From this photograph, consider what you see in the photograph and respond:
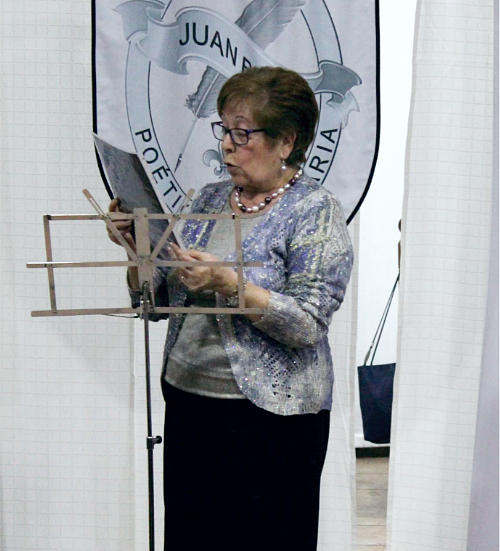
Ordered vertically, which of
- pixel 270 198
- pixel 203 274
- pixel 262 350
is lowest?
pixel 262 350

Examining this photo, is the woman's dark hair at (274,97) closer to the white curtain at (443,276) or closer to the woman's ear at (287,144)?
the woman's ear at (287,144)

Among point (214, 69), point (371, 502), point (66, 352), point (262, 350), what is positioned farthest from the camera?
point (371, 502)

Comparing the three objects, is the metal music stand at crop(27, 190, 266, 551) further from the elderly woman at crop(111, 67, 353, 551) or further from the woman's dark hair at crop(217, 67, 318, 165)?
the woman's dark hair at crop(217, 67, 318, 165)

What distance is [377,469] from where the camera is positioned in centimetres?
352

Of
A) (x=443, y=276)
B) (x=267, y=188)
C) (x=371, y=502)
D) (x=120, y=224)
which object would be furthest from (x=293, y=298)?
(x=371, y=502)

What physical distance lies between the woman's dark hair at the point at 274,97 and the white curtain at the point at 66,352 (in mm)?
746

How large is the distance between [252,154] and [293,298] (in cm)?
27

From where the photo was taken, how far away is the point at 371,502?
10.4ft

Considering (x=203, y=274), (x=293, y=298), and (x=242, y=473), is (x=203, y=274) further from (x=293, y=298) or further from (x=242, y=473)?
(x=242, y=473)

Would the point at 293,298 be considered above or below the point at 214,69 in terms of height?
below

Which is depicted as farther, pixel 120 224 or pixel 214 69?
pixel 214 69

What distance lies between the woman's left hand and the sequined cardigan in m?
0.07

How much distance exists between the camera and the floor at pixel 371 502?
2812 mm

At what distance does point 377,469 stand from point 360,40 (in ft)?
6.51
